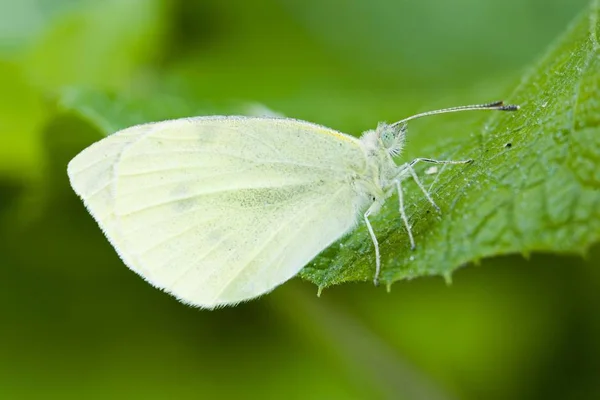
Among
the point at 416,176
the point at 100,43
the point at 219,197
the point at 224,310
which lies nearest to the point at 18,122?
the point at 100,43

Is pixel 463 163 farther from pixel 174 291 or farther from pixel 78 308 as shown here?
pixel 78 308

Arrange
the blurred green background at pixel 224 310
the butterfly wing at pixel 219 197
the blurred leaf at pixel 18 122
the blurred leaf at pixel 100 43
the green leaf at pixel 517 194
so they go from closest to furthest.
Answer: the green leaf at pixel 517 194 → the butterfly wing at pixel 219 197 → the blurred green background at pixel 224 310 → the blurred leaf at pixel 18 122 → the blurred leaf at pixel 100 43

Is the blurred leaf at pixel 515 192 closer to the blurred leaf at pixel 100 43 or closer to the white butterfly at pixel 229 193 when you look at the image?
the white butterfly at pixel 229 193

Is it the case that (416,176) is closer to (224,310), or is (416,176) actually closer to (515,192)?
(515,192)

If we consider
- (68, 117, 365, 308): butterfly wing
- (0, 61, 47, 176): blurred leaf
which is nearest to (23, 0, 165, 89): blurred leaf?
(0, 61, 47, 176): blurred leaf

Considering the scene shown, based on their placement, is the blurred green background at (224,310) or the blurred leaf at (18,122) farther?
the blurred leaf at (18,122)

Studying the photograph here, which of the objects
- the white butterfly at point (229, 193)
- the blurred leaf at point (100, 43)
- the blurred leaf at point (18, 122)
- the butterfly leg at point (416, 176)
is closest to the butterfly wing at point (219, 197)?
the white butterfly at point (229, 193)

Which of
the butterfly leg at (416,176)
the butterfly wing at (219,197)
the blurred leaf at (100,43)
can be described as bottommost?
the butterfly wing at (219,197)
